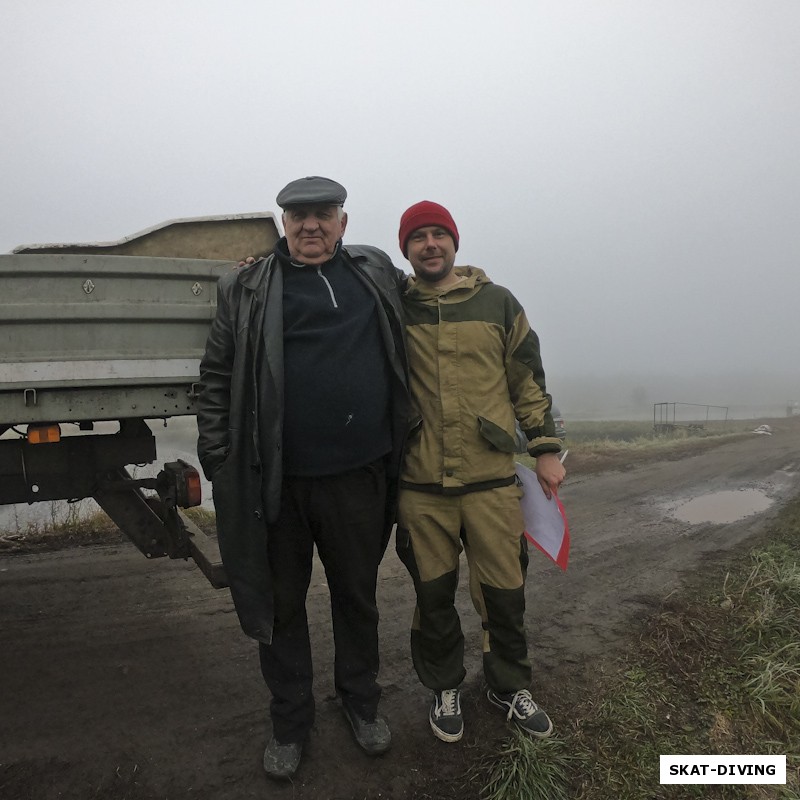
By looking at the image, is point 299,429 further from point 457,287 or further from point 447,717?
point 447,717

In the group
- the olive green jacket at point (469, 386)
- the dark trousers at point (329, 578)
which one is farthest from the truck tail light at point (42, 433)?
the olive green jacket at point (469, 386)

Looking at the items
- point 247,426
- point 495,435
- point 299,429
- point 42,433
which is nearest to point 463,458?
point 495,435

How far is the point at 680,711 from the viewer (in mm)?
2650

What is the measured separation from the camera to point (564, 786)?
225 cm

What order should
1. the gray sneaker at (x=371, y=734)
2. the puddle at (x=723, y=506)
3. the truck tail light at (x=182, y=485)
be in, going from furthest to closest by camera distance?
the puddle at (x=723, y=506), the truck tail light at (x=182, y=485), the gray sneaker at (x=371, y=734)

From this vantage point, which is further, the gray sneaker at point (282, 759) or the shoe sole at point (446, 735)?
the shoe sole at point (446, 735)

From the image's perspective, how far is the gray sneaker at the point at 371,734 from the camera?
2461 millimetres

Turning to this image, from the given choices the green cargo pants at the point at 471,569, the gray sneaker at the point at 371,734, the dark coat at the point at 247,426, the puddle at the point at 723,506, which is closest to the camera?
the dark coat at the point at 247,426

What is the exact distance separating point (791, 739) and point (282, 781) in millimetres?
1982

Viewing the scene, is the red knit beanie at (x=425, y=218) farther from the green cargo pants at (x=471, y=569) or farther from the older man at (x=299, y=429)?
the green cargo pants at (x=471, y=569)

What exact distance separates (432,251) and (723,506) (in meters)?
5.17

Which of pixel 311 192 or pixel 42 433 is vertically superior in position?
pixel 311 192

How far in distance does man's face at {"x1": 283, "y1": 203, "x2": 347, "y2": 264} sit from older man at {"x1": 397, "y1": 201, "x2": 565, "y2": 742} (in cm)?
Result: 38

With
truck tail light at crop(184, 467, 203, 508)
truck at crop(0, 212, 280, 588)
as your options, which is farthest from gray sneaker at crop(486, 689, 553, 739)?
truck tail light at crop(184, 467, 203, 508)
